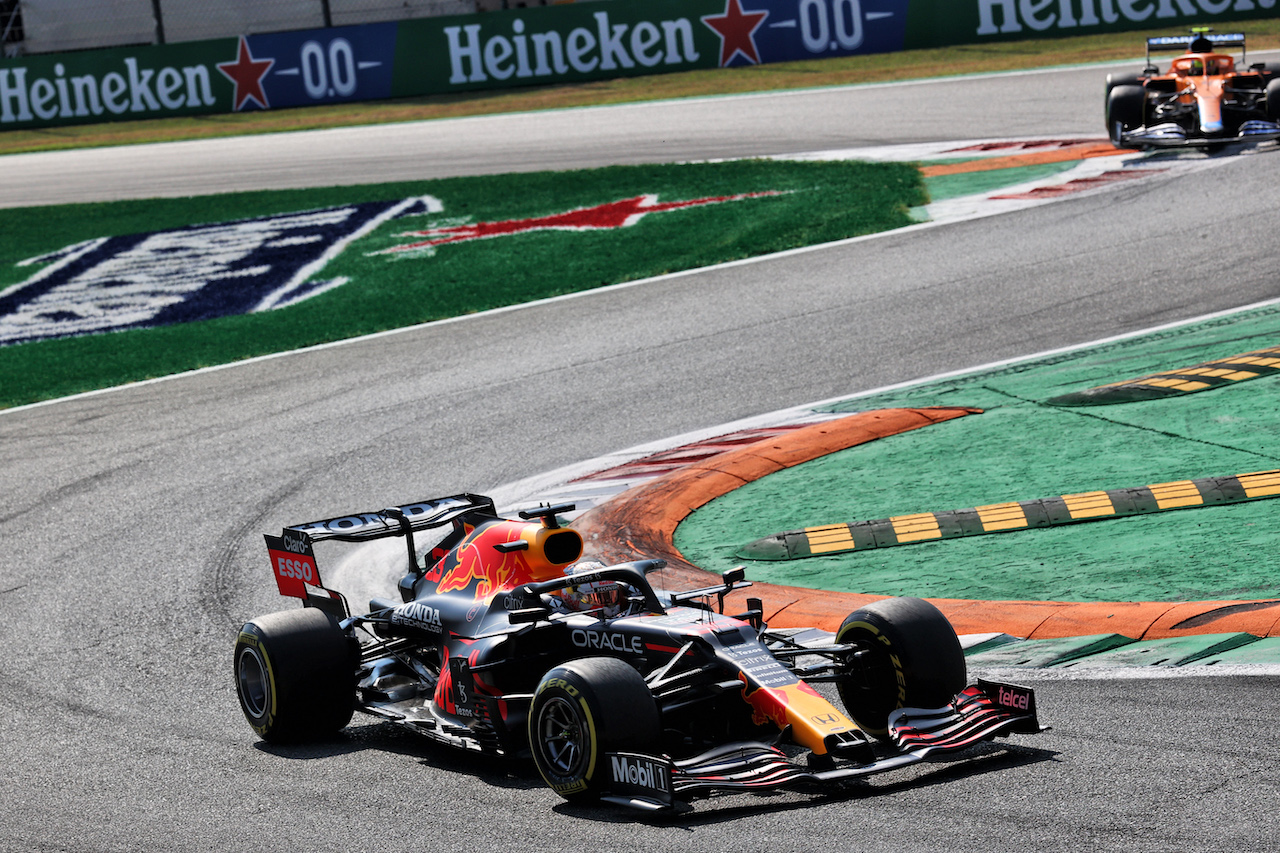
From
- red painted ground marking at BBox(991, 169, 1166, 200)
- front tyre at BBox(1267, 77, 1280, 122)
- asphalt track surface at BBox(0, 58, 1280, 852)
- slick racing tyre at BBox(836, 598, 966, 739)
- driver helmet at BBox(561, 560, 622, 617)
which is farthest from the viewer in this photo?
front tyre at BBox(1267, 77, 1280, 122)

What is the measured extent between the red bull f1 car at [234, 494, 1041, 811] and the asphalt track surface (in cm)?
16

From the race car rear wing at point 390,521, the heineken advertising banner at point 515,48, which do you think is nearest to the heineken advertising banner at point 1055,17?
the heineken advertising banner at point 515,48

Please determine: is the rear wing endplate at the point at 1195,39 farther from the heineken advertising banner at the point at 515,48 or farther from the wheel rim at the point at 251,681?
the wheel rim at the point at 251,681

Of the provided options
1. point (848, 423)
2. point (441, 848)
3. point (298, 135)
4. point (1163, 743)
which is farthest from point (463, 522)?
point (298, 135)

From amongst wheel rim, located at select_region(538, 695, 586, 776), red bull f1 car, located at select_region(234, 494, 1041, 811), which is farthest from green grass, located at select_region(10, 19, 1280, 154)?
wheel rim, located at select_region(538, 695, 586, 776)

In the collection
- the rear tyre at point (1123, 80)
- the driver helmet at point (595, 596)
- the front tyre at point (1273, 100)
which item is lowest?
the driver helmet at point (595, 596)

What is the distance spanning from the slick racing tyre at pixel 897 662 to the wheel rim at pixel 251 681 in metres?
2.84

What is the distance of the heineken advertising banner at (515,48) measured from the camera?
2869 cm

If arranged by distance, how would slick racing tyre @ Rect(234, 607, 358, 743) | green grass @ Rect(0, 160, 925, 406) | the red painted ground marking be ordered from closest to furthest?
slick racing tyre @ Rect(234, 607, 358, 743)
green grass @ Rect(0, 160, 925, 406)
the red painted ground marking

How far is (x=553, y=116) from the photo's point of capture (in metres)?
28.6

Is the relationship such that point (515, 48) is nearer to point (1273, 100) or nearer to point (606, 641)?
point (1273, 100)

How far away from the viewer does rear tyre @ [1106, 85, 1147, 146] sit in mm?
19375

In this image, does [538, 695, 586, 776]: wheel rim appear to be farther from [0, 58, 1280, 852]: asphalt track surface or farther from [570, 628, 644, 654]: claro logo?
[570, 628, 644, 654]: claro logo

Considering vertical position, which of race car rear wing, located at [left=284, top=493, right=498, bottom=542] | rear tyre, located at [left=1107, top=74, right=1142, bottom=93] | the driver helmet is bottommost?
the driver helmet
